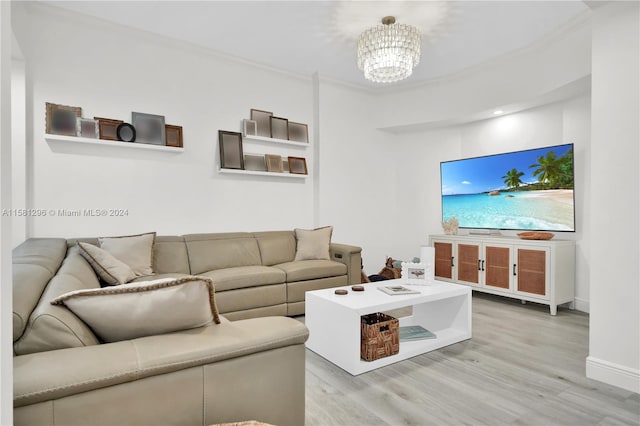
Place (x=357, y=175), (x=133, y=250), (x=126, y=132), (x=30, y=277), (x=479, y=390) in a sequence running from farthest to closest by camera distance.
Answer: (x=357, y=175)
(x=126, y=132)
(x=133, y=250)
(x=479, y=390)
(x=30, y=277)

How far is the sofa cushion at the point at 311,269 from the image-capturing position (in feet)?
11.6

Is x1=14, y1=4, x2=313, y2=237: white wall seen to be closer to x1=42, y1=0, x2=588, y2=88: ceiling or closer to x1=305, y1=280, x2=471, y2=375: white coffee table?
x1=42, y1=0, x2=588, y2=88: ceiling

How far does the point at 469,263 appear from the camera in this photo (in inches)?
172

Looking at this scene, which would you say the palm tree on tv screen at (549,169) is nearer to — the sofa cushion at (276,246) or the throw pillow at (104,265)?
the sofa cushion at (276,246)

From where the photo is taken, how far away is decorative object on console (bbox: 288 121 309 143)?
180 inches

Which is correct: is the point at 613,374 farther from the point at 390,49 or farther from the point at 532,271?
the point at 390,49

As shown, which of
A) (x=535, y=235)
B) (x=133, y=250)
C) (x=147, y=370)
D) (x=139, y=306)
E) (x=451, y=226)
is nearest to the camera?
(x=147, y=370)

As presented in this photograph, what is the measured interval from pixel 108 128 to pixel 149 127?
36 centimetres

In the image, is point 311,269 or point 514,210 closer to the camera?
point 311,269

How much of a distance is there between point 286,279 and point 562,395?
228 cm

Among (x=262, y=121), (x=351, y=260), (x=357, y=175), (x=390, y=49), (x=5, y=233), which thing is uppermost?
(x=390, y=49)

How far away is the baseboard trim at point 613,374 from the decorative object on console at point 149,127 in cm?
396

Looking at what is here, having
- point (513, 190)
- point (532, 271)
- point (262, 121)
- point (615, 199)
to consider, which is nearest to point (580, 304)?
point (532, 271)

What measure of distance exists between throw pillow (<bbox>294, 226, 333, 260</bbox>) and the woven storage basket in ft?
5.26
